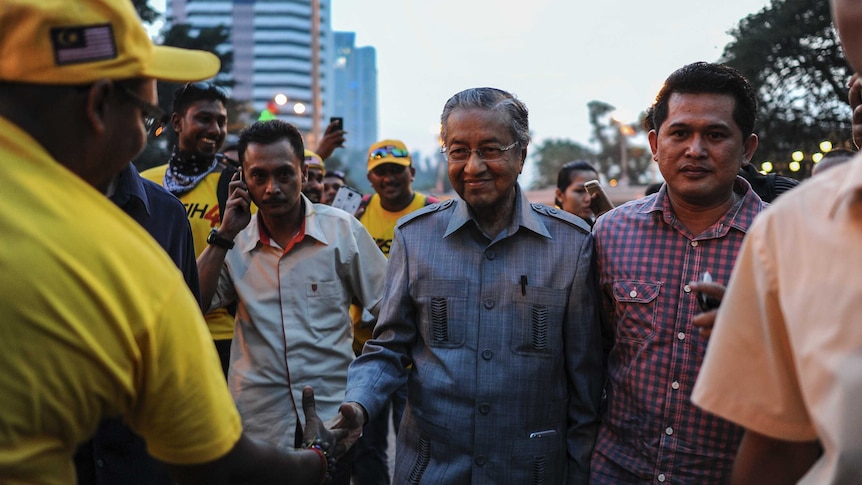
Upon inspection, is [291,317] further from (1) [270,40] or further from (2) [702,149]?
(1) [270,40]

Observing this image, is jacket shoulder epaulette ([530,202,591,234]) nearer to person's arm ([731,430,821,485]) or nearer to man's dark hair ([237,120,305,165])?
person's arm ([731,430,821,485])

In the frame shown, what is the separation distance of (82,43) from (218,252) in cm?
285

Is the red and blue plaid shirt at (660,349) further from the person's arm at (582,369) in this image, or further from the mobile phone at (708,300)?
the mobile phone at (708,300)

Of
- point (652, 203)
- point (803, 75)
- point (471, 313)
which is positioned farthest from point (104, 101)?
point (803, 75)

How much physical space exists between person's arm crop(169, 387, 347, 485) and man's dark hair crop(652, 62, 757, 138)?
1.90m

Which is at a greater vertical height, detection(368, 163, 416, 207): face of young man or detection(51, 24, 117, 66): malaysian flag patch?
detection(51, 24, 117, 66): malaysian flag patch

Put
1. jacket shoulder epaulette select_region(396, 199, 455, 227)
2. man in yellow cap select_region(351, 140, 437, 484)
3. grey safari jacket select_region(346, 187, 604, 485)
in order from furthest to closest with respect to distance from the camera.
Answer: man in yellow cap select_region(351, 140, 437, 484) → jacket shoulder epaulette select_region(396, 199, 455, 227) → grey safari jacket select_region(346, 187, 604, 485)

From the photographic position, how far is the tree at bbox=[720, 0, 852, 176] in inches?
835

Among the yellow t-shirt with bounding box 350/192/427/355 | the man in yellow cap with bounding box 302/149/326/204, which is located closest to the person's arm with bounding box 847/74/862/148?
the yellow t-shirt with bounding box 350/192/427/355

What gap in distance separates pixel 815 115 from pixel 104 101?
2328 cm

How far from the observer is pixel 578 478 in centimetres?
325

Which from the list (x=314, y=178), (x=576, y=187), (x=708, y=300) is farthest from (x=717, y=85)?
(x=314, y=178)

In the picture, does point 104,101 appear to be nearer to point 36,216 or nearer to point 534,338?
point 36,216

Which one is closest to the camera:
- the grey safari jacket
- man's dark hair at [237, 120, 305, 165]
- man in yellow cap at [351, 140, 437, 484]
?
the grey safari jacket
